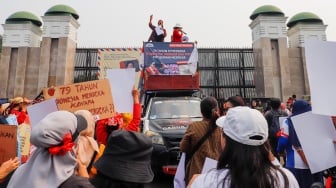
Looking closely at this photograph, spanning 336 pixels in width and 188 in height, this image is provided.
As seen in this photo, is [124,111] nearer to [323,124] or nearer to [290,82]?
[323,124]

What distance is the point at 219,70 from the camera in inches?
764

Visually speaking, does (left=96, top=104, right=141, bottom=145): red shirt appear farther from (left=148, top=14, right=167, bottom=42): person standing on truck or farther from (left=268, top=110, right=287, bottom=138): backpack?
(left=148, top=14, right=167, bottom=42): person standing on truck

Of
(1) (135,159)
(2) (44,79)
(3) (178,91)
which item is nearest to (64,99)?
(1) (135,159)

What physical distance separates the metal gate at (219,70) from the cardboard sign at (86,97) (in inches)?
605

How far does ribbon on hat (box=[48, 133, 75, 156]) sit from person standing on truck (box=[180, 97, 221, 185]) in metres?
1.67

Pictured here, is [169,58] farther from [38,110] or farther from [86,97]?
[38,110]

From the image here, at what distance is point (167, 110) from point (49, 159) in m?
5.03

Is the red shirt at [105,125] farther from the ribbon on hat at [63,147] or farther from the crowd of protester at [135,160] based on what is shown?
the ribbon on hat at [63,147]

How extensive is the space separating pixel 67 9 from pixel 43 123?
64.4 feet

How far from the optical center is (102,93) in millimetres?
3881

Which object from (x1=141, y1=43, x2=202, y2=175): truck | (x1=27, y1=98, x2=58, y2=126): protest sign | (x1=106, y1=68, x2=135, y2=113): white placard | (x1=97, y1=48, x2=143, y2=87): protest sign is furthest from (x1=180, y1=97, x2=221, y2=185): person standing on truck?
(x1=97, y1=48, x2=143, y2=87): protest sign

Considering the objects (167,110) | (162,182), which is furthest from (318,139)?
(167,110)

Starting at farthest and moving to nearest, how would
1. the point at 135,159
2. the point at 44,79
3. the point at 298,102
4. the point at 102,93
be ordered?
1. the point at 44,79
2. the point at 102,93
3. the point at 298,102
4. the point at 135,159

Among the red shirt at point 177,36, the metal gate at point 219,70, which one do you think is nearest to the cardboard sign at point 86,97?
the red shirt at point 177,36
